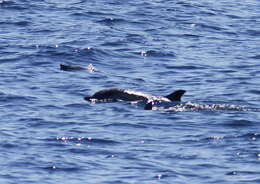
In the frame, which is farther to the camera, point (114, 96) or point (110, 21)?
point (110, 21)

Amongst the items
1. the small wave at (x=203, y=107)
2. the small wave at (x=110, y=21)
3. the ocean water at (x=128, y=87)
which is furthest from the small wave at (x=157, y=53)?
the small wave at (x=203, y=107)

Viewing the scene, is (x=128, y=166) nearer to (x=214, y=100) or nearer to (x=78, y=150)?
(x=78, y=150)

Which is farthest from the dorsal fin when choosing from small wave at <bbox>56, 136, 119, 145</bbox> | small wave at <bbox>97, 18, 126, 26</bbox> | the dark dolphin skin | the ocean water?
small wave at <bbox>97, 18, 126, 26</bbox>

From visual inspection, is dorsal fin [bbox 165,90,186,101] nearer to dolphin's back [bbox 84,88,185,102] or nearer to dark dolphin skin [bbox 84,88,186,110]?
dark dolphin skin [bbox 84,88,186,110]

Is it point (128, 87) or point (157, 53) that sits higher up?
point (128, 87)

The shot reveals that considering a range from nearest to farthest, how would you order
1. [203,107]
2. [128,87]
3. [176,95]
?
[203,107]
[176,95]
[128,87]

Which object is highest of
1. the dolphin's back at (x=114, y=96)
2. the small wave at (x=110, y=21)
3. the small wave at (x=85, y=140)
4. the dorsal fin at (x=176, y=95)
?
the small wave at (x=85, y=140)

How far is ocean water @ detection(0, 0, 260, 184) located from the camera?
20.9 m

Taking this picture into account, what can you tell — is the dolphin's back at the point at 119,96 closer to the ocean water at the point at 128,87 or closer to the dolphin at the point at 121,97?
the dolphin at the point at 121,97

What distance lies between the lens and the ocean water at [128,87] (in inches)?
824

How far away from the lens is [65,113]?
2602 cm

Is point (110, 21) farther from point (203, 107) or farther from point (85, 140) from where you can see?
point (85, 140)

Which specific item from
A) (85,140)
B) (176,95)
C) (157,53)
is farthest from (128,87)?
(85,140)

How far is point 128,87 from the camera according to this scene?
99.9 feet
